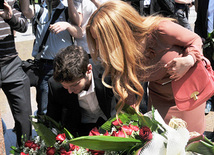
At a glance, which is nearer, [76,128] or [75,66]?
[75,66]

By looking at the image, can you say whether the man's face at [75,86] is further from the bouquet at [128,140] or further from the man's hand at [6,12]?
the man's hand at [6,12]

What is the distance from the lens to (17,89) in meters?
3.48

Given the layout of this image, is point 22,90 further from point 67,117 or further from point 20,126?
point 67,117

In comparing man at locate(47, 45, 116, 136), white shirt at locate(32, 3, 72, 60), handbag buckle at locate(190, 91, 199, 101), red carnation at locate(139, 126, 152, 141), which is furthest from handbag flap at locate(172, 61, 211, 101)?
white shirt at locate(32, 3, 72, 60)

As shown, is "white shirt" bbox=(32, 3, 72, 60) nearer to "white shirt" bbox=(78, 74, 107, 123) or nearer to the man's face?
"white shirt" bbox=(78, 74, 107, 123)

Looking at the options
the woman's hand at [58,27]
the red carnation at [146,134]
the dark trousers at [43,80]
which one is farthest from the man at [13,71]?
the red carnation at [146,134]

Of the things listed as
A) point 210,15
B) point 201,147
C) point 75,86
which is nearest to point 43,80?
point 75,86

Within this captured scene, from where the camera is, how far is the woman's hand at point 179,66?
2.09 metres

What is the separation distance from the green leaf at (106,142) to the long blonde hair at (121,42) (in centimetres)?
50

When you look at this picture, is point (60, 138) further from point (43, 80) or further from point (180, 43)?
point (43, 80)

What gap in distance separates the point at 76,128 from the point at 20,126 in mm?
1266

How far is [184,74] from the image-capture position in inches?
87.1

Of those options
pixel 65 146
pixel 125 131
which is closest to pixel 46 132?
pixel 65 146

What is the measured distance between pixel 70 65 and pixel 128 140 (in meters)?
0.95
